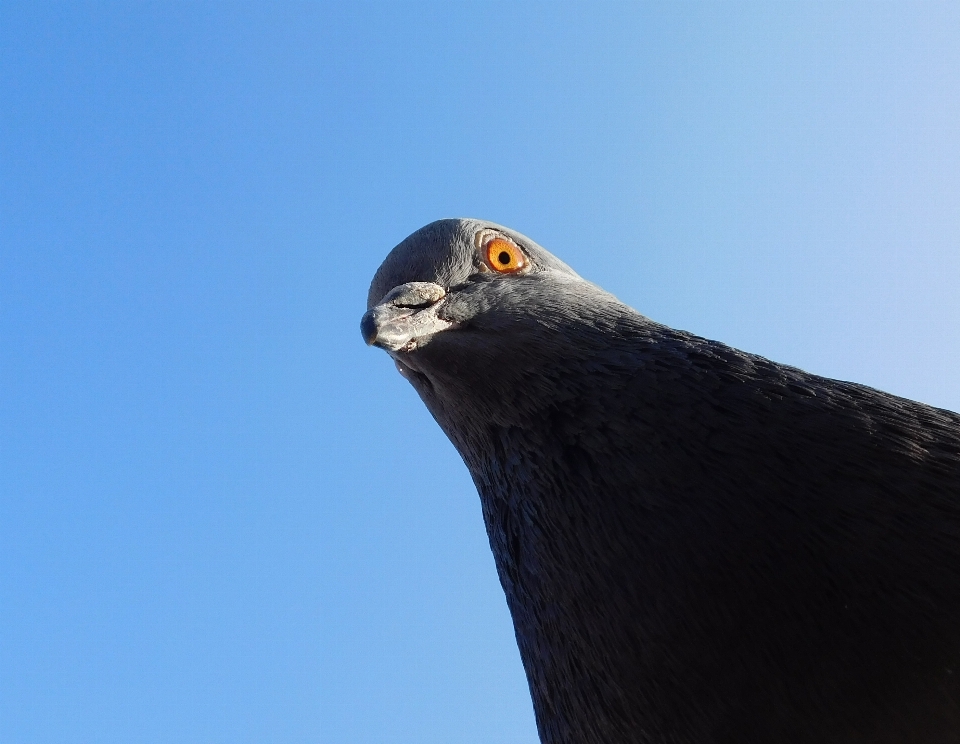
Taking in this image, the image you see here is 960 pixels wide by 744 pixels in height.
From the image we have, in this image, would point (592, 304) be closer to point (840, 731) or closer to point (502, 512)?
point (502, 512)

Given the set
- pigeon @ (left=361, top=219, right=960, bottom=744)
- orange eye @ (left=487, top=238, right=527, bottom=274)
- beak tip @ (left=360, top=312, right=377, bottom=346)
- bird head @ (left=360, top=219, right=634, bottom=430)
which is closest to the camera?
pigeon @ (left=361, top=219, right=960, bottom=744)

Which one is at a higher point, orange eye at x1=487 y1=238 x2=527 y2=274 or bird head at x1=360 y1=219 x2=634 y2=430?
orange eye at x1=487 y1=238 x2=527 y2=274

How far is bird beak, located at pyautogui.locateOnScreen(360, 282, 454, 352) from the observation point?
354cm

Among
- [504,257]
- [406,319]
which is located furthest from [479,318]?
[504,257]

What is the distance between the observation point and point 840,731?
7.61ft

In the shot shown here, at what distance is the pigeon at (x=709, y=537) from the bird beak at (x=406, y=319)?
0.01m

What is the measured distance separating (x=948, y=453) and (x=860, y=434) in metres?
0.28

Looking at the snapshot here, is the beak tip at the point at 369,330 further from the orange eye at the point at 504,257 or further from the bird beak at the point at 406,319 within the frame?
the orange eye at the point at 504,257

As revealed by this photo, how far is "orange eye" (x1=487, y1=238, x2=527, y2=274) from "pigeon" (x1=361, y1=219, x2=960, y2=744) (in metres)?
0.61

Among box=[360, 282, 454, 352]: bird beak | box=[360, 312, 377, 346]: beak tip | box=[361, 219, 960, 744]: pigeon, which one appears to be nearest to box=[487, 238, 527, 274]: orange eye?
box=[360, 282, 454, 352]: bird beak

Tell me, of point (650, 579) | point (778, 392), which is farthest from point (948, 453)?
point (650, 579)

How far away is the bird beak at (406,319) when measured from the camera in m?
3.54

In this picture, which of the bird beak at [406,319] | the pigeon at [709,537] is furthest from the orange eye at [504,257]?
the pigeon at [709,537]

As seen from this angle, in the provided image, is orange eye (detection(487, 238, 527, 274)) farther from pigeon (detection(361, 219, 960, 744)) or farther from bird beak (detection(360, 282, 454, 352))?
pigeon (detection(361, 219, 960, 744))
